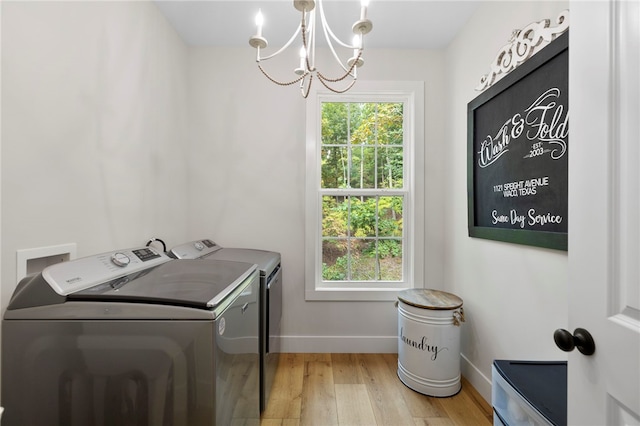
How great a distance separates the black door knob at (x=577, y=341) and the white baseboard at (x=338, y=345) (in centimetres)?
190

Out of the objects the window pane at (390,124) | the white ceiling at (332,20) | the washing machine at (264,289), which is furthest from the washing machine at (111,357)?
the window pane at (390,124)

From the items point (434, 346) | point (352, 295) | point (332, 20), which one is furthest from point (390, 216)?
point (332, 20)

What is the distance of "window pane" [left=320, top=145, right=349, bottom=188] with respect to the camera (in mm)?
2549

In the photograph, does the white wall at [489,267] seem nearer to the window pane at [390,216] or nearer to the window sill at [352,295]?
the window pane at [390,216]

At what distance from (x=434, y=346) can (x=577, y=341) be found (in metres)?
1.35

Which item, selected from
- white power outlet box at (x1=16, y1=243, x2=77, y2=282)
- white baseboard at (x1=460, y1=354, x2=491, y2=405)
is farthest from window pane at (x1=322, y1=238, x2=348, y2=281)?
white power outlet box at (x1=16, y1=243, x2=77, y2=282)

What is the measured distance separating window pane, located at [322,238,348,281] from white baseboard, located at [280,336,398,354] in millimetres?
518

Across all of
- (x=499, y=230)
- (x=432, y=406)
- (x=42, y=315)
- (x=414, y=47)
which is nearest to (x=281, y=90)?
(x=414, y=47)

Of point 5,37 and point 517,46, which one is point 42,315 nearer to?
point 5,37

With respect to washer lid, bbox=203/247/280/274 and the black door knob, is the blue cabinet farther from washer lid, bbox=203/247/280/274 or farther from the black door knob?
washer lid, bbox=203/247/280/274

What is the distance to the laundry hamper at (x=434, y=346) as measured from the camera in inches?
75.4

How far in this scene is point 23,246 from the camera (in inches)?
42.6

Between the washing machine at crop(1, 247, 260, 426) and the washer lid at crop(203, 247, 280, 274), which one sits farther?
the washer lid at crop(203, 247, 280, 274)

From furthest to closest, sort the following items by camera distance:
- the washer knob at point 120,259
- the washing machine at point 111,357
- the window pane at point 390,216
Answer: the window pane at point 390,216, the washer knob at point 120,259, the washing machine at point 111,357
